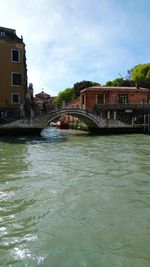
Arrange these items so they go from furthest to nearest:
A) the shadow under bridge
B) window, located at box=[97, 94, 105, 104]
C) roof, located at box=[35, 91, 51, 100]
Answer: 1. roof, located at box=[35, 91, 51, 100]
2. window, located at box=[97, 94, 105, 104]
3. the shadow under bridge

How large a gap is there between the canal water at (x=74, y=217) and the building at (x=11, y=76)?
72.0 ft

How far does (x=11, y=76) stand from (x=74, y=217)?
29.4 m

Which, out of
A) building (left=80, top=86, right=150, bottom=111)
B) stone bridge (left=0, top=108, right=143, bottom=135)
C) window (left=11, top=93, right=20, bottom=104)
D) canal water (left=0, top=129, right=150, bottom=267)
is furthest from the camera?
building (left=80, top=86, right=150, bottom=111)

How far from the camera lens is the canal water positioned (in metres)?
5.89

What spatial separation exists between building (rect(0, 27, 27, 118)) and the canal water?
2196 cm

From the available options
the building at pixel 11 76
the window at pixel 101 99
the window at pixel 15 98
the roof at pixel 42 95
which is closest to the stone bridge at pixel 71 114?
the building at pixel 11 76

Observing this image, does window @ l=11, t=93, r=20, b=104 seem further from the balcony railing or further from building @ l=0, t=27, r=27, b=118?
the balcony railing

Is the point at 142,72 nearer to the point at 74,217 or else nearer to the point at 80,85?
the point at 80,85

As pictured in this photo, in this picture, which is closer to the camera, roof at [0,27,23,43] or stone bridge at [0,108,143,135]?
stone bridge at [0,108,143,135]

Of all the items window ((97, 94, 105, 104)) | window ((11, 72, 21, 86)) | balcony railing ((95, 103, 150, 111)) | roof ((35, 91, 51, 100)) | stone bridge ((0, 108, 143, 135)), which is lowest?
stone bridge ((0, 108, 143, 135))

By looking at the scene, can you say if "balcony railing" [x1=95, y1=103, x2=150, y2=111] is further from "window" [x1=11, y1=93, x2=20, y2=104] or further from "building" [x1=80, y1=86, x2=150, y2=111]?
"window" [x1=11, y1=93, x2=20, y2=104]

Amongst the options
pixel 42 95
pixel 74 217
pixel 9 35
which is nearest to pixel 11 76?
pixel 9 35

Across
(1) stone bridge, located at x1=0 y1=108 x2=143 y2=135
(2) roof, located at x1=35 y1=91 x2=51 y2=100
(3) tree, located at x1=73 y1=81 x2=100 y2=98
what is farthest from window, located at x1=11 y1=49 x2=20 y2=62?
(2) roof, located at x1=35 y1=91 x2=51 y2=100

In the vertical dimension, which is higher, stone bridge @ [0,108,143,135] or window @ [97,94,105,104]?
window @ [97,94,105,104]
